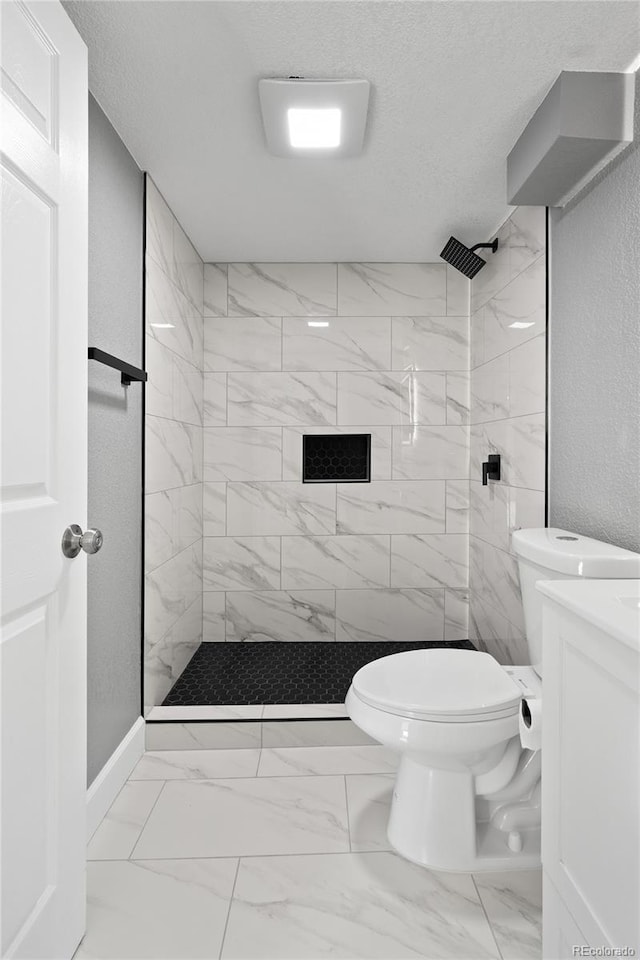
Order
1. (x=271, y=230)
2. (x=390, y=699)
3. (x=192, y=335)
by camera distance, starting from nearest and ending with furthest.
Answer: (x=390, y=699)
(x=271, y=230)
(x=192, y=335)

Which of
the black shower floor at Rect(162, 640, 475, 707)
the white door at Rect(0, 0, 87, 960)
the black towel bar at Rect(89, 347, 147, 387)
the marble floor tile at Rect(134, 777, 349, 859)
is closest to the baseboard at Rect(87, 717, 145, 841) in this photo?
the marble floor tile at Rect(134, 777, 349, 859)

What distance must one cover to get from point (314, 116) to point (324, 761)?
2149 mm

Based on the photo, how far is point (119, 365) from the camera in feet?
5.71

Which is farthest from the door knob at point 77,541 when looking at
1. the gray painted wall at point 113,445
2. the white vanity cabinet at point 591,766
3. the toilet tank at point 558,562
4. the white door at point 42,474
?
the toilet tank at point 558,562

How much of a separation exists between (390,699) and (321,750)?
2.75 feet

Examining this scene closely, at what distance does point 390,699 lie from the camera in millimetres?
1556

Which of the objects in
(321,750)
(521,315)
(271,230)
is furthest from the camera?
(271,230)

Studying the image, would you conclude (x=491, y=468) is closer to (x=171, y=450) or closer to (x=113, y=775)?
(x=171, y=450)

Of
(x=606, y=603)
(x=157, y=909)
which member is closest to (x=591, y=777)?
(x=606, y=603)

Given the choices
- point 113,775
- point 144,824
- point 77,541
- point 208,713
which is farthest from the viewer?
point 208,713

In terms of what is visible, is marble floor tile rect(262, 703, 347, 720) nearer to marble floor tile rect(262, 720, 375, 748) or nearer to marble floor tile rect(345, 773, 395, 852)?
marble floor tile rect(262, 720, 375, 748)

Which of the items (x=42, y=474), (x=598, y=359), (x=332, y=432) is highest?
(x=598, y=359)

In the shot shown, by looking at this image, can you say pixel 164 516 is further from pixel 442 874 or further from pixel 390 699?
pixel 442 874

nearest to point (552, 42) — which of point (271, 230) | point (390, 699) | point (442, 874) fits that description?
point (271, 230)
